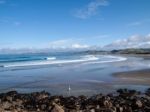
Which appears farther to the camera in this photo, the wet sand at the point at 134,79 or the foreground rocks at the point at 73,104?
the wet sand at the point at 134,79

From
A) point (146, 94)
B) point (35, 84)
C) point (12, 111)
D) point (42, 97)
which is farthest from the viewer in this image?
point (35, 84)

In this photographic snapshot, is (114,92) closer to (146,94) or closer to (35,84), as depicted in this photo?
(146,94)

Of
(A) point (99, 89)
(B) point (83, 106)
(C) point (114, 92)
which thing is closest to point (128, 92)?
(C) point (114, 92)

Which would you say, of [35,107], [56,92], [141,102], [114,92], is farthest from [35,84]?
[141,102]

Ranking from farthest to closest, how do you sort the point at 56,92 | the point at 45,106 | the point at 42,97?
1. the point at 56,92
2. the point at 42,97
3. the point at 45,106

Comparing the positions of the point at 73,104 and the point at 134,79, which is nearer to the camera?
the point at 73,104

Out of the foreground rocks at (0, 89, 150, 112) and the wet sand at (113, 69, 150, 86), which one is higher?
the foreground rocks at (0, 89, 150, 112)

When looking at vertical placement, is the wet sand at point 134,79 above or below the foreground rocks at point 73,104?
below

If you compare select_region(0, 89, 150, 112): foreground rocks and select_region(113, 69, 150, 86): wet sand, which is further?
select_region(113, 69, 150, 86): wet sand

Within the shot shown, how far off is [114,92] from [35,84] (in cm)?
581

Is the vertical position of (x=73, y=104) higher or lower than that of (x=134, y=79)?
higher

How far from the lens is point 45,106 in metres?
10.7

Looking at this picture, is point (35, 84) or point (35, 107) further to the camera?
point (35, 84)

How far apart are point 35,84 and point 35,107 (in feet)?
22.9
